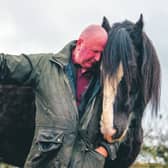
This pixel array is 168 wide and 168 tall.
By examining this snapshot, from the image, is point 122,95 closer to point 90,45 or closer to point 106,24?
point 90,45

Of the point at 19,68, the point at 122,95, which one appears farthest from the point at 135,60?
the point at 19,68

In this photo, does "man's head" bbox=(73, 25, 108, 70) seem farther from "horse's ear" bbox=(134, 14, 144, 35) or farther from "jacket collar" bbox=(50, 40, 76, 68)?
"horse's ear" bbox=(134, 14, 144, 35)

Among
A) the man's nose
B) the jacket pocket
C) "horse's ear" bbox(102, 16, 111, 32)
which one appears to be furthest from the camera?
"horse's ear" bbox(102, 16, 111, 32)

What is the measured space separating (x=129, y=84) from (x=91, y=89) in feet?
0.78

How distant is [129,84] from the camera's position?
4441mm

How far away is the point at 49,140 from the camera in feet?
14.3

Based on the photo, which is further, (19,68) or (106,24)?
(106,24)

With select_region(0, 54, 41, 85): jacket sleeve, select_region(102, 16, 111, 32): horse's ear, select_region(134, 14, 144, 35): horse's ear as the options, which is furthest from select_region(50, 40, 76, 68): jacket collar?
select_region(134, 14, 144, 35): horse's ear

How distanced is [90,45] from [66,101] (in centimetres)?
36

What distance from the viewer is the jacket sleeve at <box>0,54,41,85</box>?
4422 millimetres

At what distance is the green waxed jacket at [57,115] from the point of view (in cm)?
439

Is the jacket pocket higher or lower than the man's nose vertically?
lower

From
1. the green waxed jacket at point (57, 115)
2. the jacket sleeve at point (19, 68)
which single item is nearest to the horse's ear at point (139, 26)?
the green waxed jacket at point (57, 115)

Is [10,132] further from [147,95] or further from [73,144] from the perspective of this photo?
[147,95]
